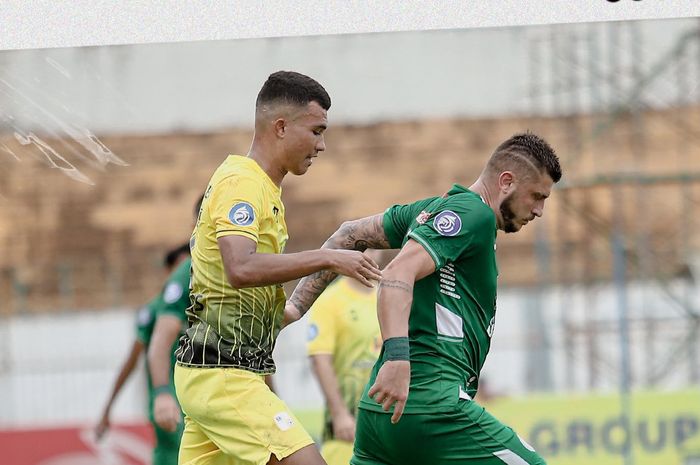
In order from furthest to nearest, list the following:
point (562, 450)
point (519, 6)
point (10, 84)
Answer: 1. point (562, 450)
2. point (10, 84)
3. point (519, 6)

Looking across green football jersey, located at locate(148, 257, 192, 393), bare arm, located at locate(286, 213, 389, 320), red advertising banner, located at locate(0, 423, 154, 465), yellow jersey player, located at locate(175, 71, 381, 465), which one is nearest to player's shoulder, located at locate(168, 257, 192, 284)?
green football jersey, located at locate(148, 257, 192, 393)

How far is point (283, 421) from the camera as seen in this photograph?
5344 millimetres

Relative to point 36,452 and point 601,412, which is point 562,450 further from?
point 36,452

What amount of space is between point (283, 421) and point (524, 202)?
1.35m

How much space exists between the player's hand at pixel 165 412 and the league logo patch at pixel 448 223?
9.37ft

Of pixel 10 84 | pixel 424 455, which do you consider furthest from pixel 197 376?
pixel 10 84

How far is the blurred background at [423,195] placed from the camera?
55.1ft

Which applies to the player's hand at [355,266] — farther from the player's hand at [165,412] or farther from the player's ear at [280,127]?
the player's hand at [165,412]

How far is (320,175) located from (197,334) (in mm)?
20966

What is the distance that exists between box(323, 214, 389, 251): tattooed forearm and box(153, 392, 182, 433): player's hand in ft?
6.83

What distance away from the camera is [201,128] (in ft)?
85.1

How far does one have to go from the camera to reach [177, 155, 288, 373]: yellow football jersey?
5348 mm

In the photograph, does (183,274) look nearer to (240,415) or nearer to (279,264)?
(240,415)

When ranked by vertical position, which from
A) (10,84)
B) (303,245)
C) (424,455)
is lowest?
(424,455)
